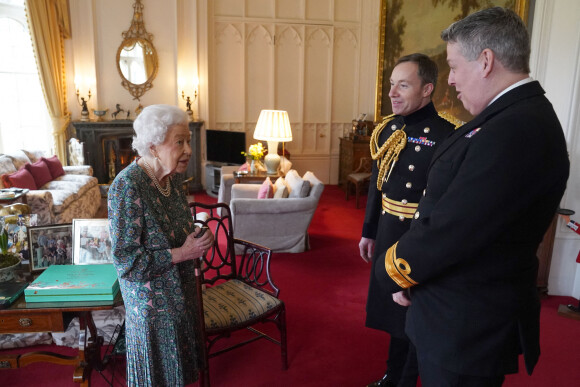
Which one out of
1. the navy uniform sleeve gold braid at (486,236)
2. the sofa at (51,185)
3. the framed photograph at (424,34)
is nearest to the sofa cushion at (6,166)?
the sofa at (51,185)

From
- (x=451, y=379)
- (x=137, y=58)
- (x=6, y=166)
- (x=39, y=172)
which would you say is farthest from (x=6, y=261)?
(x=137, y=58)

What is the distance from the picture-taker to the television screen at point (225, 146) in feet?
25.2

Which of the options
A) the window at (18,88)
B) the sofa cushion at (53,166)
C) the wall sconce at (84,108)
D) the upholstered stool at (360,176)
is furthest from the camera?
the wall sconce at (84,108)

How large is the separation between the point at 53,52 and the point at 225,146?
309 cm

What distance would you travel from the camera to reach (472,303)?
1.27m

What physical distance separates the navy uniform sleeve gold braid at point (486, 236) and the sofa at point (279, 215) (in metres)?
3.31

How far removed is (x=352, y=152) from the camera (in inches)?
313

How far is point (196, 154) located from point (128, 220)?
6.38 meters

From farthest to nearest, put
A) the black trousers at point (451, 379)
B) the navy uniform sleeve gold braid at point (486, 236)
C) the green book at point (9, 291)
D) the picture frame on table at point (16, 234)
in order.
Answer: the picture frame on table at point (16, 234), the green book at point (9, 291), the black trousers at point (451, 379), the navy uniform sleeve gold braid at point (486, 236)

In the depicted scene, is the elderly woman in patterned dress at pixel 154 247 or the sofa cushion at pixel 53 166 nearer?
the elderly woman in patterned dress at pixel 154 247

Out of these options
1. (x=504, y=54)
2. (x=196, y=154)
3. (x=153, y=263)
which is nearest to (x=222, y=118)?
(x=196, y=154)

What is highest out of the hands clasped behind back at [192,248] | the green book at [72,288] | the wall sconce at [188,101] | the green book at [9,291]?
the wall sconce at [188,101]

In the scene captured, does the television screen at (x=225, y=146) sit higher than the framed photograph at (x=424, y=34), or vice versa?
the framed photograph at (x=424, y=34)

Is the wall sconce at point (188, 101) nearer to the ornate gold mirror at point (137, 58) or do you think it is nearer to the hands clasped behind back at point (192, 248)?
the ornate gold mirror at point (137, 58)
